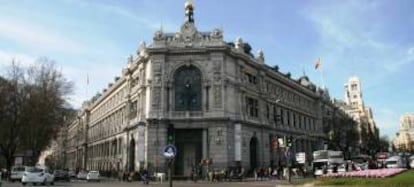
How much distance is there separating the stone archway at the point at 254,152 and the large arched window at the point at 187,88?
31.8 ft

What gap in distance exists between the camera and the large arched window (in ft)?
187

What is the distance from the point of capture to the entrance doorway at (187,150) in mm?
55938

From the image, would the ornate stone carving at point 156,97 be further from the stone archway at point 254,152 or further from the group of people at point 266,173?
the group of people at point 266,173

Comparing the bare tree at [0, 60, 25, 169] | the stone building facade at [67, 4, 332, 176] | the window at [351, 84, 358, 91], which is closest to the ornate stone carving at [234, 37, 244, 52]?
the stone building facade at [67, 4, 332, 176]

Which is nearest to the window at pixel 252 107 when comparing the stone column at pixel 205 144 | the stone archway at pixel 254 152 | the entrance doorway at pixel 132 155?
the stone archway at pixel 254 152

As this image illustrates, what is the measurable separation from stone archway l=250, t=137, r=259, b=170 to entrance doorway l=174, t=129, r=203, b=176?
28.7 ft

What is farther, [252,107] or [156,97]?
[252,107]

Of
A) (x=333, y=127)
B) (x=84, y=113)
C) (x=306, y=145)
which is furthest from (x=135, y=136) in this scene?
(x=84, y=113)

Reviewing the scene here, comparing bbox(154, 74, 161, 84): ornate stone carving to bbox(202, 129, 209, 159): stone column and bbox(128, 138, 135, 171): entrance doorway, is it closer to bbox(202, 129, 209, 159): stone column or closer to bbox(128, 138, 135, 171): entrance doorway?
bbox(202, 129, 209, 159): stone column

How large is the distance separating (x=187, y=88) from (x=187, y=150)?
22.8ft

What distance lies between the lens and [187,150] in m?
56.4

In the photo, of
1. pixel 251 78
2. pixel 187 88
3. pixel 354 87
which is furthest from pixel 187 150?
pixel 354 87

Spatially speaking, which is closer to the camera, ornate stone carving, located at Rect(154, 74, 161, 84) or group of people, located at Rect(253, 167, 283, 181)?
ornate stone carving, located at Rect(154, 74, 161, 84)

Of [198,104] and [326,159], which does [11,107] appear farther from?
[326,159]
